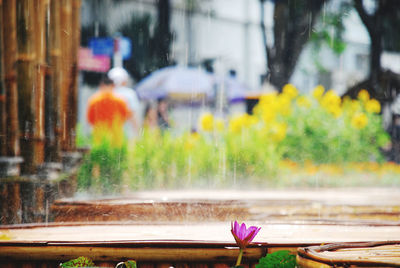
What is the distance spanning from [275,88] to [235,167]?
4.96 m

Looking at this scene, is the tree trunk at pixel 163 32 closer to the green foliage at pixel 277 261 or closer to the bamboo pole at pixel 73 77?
the bamboo pole at pixel 73 77

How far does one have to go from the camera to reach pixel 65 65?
419cm

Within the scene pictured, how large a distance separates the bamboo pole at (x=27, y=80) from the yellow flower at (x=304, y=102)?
4.09m

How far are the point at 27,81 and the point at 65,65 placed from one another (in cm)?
176

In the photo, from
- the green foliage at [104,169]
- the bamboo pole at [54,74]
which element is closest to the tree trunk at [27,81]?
the green foliage at [104,169]

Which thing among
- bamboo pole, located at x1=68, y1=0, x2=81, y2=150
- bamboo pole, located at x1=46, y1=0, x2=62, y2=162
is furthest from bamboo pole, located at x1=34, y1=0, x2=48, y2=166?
bamboo pole, located at x1=68, y1=0, x2=81, y2=150

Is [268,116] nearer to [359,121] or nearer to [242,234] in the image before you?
[359,121]

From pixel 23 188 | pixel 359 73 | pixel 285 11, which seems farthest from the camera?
pixel 359 73

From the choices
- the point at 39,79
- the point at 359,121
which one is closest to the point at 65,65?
the point at 39,79

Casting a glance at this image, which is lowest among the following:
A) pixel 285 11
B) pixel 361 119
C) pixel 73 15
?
pixel 361 119

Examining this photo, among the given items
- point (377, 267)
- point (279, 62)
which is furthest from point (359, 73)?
point (377, 267)

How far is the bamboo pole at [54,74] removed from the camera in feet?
10.9

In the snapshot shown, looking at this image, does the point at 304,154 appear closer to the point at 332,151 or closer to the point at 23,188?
the point at 332,151

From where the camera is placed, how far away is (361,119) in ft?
19.9
